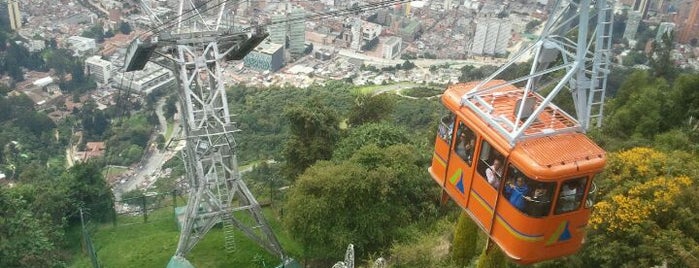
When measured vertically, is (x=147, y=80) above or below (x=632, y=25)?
below

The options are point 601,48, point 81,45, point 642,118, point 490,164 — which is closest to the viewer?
point 490,164

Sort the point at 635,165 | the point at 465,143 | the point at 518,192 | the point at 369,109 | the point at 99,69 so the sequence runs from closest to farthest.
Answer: the point at 518,192, the point at 465,143, the point at 635,165, the point at 369,109, the point at 99,69

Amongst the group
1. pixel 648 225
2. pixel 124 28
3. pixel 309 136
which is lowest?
pixel 124 28

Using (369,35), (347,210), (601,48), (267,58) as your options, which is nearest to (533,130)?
(601,48)

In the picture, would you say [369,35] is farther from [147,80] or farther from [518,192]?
[518,192]

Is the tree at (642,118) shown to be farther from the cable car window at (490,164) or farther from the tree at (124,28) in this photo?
the tree at (124,28)

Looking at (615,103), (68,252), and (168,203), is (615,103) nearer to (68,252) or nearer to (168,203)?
(168,203)
